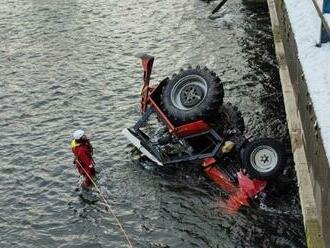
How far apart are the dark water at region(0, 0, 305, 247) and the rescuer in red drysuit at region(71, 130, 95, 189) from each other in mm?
463

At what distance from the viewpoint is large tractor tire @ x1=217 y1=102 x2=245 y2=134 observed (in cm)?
1366

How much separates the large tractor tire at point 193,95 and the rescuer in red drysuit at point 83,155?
2135 mm

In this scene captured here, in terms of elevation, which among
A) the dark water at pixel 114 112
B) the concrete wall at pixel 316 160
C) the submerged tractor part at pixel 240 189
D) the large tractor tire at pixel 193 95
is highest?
the concrete wall at pixel 316 160

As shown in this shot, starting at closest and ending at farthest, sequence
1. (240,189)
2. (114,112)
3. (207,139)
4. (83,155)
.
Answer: (240,189) < (83,155) < (207,139) < (114,112)

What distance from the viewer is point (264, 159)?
39.1ft

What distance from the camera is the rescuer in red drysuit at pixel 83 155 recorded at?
1323 centimetres

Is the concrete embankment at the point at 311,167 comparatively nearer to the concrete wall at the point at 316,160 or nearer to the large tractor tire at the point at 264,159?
the concrete wall at the point at 316,160

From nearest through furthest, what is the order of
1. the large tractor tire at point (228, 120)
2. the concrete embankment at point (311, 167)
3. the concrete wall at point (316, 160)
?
the concrete wall at point (316, 160)
the concrete embankment at point (311, 167)
the large tractor tire at point (228, 120)

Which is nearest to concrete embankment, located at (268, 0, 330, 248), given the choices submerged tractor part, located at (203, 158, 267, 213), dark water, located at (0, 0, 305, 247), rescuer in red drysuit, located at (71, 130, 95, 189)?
submerged tractor part, located at (203, 158, 267, 213)

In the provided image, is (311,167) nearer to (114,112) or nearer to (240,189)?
(240,189)

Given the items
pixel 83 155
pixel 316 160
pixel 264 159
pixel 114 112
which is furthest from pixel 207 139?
pixel 316 160

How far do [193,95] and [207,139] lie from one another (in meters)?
1.12

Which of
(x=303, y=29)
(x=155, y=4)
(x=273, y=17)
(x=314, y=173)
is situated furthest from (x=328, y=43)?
(x=155, y=4)

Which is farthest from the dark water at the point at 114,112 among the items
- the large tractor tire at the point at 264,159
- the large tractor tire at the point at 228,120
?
the large tractor tire at the point at 228,120
